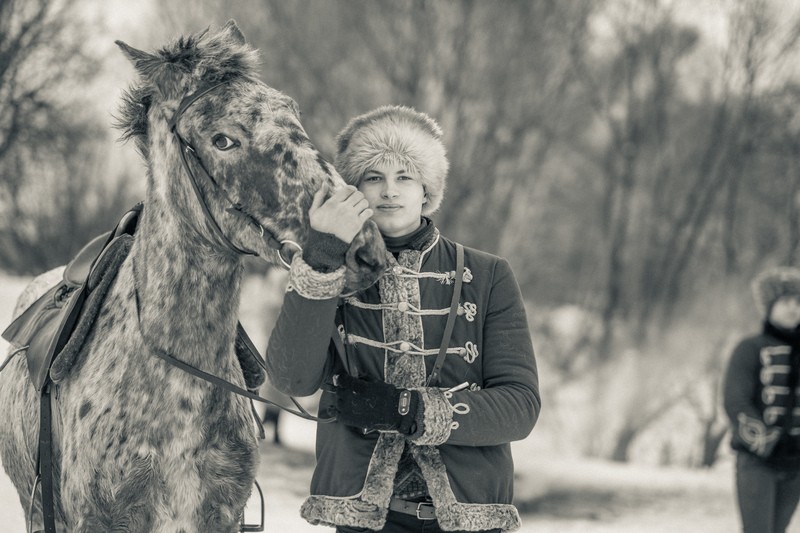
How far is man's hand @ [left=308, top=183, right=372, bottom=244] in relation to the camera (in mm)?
1894

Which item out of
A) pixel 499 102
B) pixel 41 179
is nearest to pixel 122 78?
pixel 41 179

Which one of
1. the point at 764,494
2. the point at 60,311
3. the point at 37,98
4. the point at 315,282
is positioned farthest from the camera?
the point at 37,98

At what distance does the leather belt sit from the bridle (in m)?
0.66

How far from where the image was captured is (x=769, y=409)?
481cm

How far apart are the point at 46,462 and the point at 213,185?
3.08ft

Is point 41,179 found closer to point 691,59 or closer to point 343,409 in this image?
point 691,59

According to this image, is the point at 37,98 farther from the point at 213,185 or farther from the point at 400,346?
the point at 400,346

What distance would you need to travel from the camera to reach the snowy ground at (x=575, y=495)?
681 cm

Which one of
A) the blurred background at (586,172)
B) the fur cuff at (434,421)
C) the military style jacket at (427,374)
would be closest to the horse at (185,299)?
the military style jacket at (427,374)

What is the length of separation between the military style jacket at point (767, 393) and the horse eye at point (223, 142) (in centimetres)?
366

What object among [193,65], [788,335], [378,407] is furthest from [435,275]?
[788,335]

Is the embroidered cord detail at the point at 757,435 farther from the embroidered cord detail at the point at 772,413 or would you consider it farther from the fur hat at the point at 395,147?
the fur hat at the point at 395,147

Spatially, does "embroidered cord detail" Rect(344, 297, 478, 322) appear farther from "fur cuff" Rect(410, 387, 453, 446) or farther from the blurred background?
the blurred background

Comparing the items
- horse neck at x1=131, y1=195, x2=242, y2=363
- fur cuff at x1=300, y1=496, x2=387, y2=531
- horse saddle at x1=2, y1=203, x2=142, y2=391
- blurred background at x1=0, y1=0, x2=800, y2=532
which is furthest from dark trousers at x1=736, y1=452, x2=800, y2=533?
blurred background at x1=0, y1=0, x2=800, y2=532
